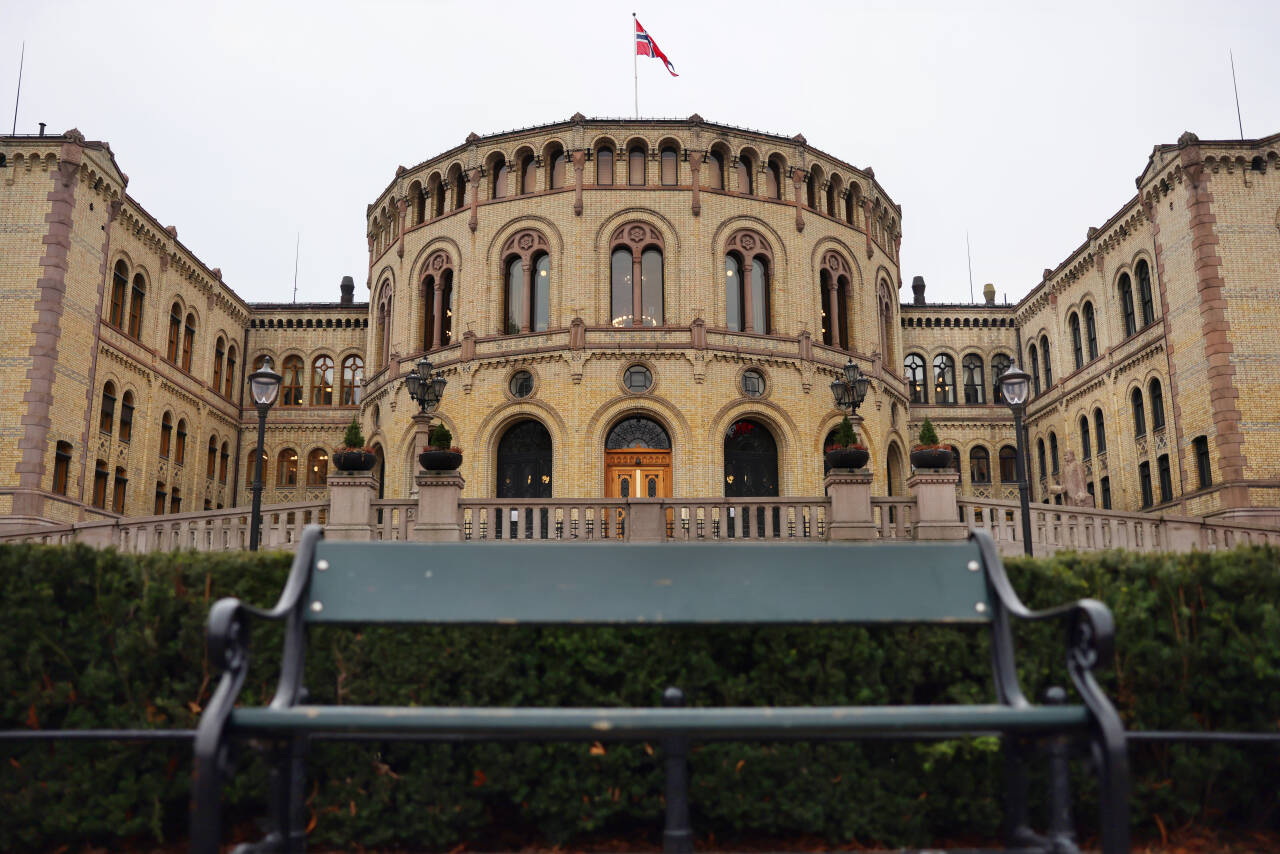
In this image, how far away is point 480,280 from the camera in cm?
3347

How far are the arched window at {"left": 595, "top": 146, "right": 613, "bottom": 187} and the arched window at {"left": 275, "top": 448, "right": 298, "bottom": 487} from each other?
2106 cm

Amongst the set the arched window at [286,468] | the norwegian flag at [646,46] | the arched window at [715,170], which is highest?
the norwegian flag at [646,46]

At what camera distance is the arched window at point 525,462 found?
103 feet

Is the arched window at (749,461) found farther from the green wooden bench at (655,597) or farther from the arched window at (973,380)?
the green wooden bench at (655,597)

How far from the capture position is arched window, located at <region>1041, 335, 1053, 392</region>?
43.5 m

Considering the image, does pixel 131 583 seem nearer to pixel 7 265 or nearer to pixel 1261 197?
pixel 7 265

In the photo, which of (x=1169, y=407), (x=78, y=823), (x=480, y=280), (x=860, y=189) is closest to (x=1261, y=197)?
(x=1169, y=407)

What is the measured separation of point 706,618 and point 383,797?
2350mm

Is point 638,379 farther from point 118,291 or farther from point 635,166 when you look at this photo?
point 118,291

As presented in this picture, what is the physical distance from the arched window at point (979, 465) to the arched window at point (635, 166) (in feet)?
76.5

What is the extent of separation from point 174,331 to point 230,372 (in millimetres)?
5908

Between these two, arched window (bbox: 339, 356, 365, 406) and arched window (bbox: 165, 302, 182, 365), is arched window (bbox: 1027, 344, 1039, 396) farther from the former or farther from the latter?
arched window (bbox: 165, 302, 182, 365)

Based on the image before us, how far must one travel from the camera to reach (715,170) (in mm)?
33688

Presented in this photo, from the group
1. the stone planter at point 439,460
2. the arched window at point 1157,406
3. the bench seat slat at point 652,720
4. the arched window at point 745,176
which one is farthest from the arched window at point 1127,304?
the bench seat slat at point 652,720
